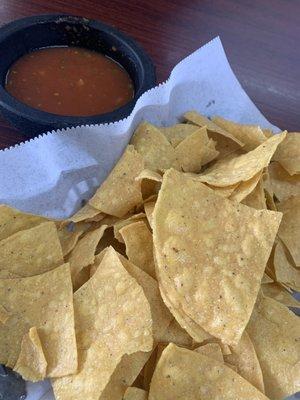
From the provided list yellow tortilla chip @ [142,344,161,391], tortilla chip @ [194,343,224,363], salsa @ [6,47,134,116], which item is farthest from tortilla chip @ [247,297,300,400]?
salsa @ [6,47,134,116]

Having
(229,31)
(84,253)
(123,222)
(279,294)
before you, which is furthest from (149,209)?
(229,31)

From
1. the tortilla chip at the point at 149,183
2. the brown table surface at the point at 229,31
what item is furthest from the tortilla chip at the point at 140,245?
the brown table surface at the point at 229,31

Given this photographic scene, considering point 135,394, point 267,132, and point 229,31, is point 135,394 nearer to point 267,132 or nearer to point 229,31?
point 267,132

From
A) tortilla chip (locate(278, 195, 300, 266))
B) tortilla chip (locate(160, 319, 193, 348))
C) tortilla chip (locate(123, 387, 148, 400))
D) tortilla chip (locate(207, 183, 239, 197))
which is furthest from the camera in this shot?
tortilla chip (locate(278, 195, 300, 266))

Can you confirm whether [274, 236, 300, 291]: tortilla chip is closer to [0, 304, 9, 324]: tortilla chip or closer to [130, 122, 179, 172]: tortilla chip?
[130, 122, 179, 172]: tortilla chip

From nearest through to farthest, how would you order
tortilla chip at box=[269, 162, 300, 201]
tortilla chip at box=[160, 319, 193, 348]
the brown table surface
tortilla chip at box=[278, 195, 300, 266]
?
tortilla chip at box=[160, 319, 193, 348] < tortilla chip at box=[278, 195, 300, 266] < tortilla chip at box=[269, 162, 300, 201] < the brown table surface
